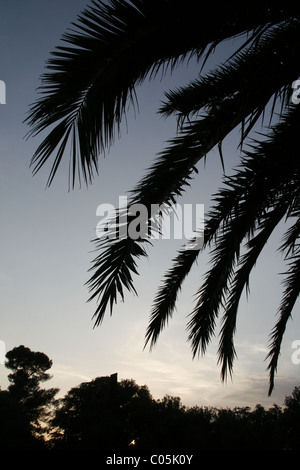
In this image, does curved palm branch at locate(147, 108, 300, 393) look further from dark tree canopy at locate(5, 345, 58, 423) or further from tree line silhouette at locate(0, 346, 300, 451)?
dark tree canopy at locate(5, 345, 58, 423)

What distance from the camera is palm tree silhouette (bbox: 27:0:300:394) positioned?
1.64m

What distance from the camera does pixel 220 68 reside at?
11.8 ft

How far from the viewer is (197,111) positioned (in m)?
3.93

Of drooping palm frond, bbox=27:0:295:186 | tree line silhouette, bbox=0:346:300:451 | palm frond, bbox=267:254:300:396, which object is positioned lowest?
tree line silhouette, bbox=0:346:300:451

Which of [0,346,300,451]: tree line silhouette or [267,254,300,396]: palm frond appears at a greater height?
[267,254,300,396]: palm frond

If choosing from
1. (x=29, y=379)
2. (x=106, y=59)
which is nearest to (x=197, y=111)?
(x=106, y=59)

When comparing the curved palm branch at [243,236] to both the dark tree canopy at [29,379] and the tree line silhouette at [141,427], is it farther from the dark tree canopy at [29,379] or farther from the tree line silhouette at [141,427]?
the dark tree canopy at [29,379]

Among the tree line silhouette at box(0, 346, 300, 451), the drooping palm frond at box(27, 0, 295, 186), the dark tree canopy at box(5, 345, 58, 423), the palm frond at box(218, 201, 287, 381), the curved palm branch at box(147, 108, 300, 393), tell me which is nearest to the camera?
the drooping palm frond at box(27, 0, 295, 186)

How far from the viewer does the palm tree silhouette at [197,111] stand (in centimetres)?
164

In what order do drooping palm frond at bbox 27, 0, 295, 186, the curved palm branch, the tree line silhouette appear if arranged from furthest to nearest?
the tree line silhouette < the curved palm branch < drooping palm frond at bbox 27, 0, 295, 186

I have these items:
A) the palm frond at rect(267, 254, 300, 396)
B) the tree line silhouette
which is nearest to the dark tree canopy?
the tree line silhouette

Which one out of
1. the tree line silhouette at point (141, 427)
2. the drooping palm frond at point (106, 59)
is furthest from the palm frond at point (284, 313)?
the tree line silhouette at point (141, 427)

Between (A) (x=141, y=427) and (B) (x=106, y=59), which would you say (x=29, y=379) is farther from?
(B) (x=106, y=59)
